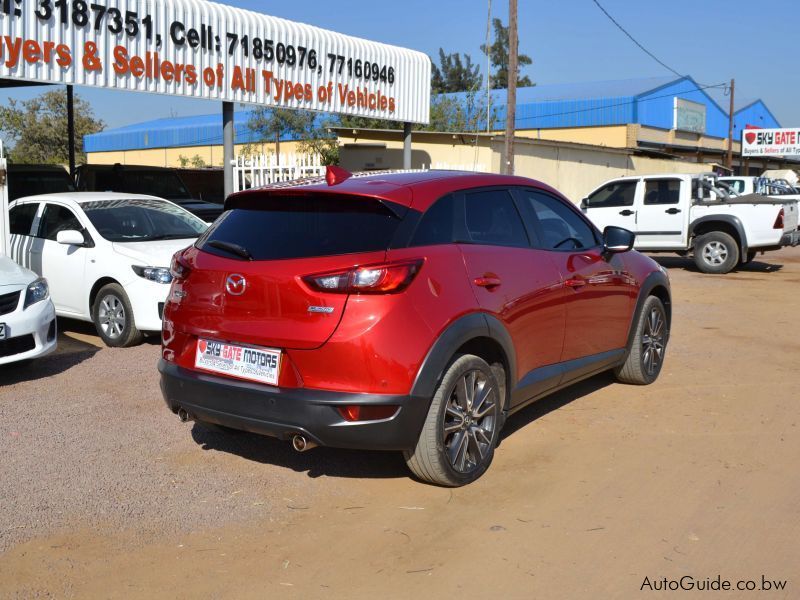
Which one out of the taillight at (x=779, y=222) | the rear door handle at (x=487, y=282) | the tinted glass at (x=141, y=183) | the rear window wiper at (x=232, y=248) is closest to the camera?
the rear window wiper at (x=232, y=248)

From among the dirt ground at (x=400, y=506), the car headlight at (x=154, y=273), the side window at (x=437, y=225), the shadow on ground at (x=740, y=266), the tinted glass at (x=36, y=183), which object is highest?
the tinted glass at (x=36, y=183)

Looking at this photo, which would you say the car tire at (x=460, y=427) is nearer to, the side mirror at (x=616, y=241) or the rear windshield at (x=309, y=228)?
the rear windshield at (x=309, y=228)

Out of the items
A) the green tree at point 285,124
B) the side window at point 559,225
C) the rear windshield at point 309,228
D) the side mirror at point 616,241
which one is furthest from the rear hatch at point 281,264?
the green tree at point 285,124

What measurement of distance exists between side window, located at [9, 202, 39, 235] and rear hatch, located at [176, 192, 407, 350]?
5988 millimetres

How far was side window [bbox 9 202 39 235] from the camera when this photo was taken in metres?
9.98

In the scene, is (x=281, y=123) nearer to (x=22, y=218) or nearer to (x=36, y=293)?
(x=22, y=218)

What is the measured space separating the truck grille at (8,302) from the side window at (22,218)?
2869 millimetres

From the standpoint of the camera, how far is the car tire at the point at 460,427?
4.52 metres

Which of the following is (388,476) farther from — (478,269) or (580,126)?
(580,126)

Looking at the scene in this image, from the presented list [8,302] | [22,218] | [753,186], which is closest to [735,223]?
[753,186]

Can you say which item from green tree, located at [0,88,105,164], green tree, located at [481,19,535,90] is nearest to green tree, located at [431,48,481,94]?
green tree, located at [481,19,535,90]

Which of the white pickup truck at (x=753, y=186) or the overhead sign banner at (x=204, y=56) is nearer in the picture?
the overhead sign banner at (x=204, y=56)

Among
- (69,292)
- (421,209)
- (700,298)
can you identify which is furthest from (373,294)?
(700,298)

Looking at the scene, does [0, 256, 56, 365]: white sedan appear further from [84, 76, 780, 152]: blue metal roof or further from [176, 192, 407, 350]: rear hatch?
[84, 76, 780, 152]: blue metal roof
